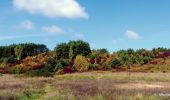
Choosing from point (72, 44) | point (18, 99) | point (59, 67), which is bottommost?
point (18, 99)

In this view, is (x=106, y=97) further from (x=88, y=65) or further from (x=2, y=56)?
(x=2, y=56)

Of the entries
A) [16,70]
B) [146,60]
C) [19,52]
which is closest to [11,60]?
[19,52]

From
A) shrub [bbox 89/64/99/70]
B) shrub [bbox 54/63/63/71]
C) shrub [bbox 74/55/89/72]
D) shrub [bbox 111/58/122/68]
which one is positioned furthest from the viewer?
shrub [bbox 111/58/122/68]

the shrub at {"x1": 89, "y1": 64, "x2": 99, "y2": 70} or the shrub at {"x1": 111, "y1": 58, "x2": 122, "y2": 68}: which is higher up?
the shrub at {"x1": 111, "y1": 58, "x2": 122, "y2": 68}

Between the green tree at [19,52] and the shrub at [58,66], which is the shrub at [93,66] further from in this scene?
the green tree at [19,52]

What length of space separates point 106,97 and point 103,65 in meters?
58.6

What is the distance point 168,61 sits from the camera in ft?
259

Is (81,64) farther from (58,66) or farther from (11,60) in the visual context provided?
(11,60)

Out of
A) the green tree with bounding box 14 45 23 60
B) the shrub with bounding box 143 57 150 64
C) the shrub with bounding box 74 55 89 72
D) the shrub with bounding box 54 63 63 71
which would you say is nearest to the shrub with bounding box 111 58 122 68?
the shrub with bounding box 143 57 150 64

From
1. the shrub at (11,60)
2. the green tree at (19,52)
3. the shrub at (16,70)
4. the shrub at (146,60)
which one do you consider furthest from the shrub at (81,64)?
the green tree at (19,52)

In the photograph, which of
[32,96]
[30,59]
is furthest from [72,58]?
[32,96]

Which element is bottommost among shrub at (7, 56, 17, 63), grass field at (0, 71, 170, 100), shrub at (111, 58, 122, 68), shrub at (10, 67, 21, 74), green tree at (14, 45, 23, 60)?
grass field at (0, 71, 170, 100)

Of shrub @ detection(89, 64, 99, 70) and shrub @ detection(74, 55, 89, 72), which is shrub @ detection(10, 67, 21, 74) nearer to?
shrub @ detection(74, 55, 89, 72)

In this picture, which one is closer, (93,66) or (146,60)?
(93,66)
